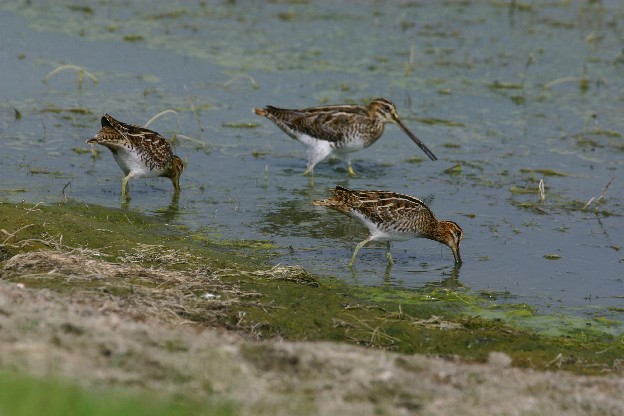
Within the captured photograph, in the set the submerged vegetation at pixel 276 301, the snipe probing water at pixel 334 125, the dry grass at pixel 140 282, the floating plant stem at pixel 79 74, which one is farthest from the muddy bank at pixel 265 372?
the floating plant stem at pixel 79 74

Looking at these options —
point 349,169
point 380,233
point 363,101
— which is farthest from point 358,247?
point 363,101

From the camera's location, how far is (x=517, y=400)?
6121 millimetres

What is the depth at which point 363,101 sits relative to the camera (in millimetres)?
16891

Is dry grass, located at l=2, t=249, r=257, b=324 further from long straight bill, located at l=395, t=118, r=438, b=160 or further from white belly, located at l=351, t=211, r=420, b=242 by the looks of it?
long straight bill, located at l=395, t=118, r=438, b=160

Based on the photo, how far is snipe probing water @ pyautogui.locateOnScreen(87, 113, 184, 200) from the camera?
1226 centimetres

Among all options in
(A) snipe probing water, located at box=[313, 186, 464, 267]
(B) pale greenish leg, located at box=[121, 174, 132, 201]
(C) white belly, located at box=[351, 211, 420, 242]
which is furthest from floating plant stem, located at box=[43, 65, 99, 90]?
(C) white belly, located at box=[351, 211, 420, 242]

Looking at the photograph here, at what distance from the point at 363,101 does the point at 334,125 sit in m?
2.78

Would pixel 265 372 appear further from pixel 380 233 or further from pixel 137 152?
pixel 137 152

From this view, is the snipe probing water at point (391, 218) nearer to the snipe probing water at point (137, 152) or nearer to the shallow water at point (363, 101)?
the shallow water at point (363, 101)

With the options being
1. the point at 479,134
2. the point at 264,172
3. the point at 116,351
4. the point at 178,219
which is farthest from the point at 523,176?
the point at 116,351

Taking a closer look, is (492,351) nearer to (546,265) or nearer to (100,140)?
(546,265)

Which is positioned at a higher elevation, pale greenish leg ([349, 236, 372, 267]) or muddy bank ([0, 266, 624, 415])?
muddy bank ([0, 266, 624, 415])

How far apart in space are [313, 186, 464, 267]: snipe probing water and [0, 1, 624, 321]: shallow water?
274mm

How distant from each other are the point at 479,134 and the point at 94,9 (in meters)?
8.47
